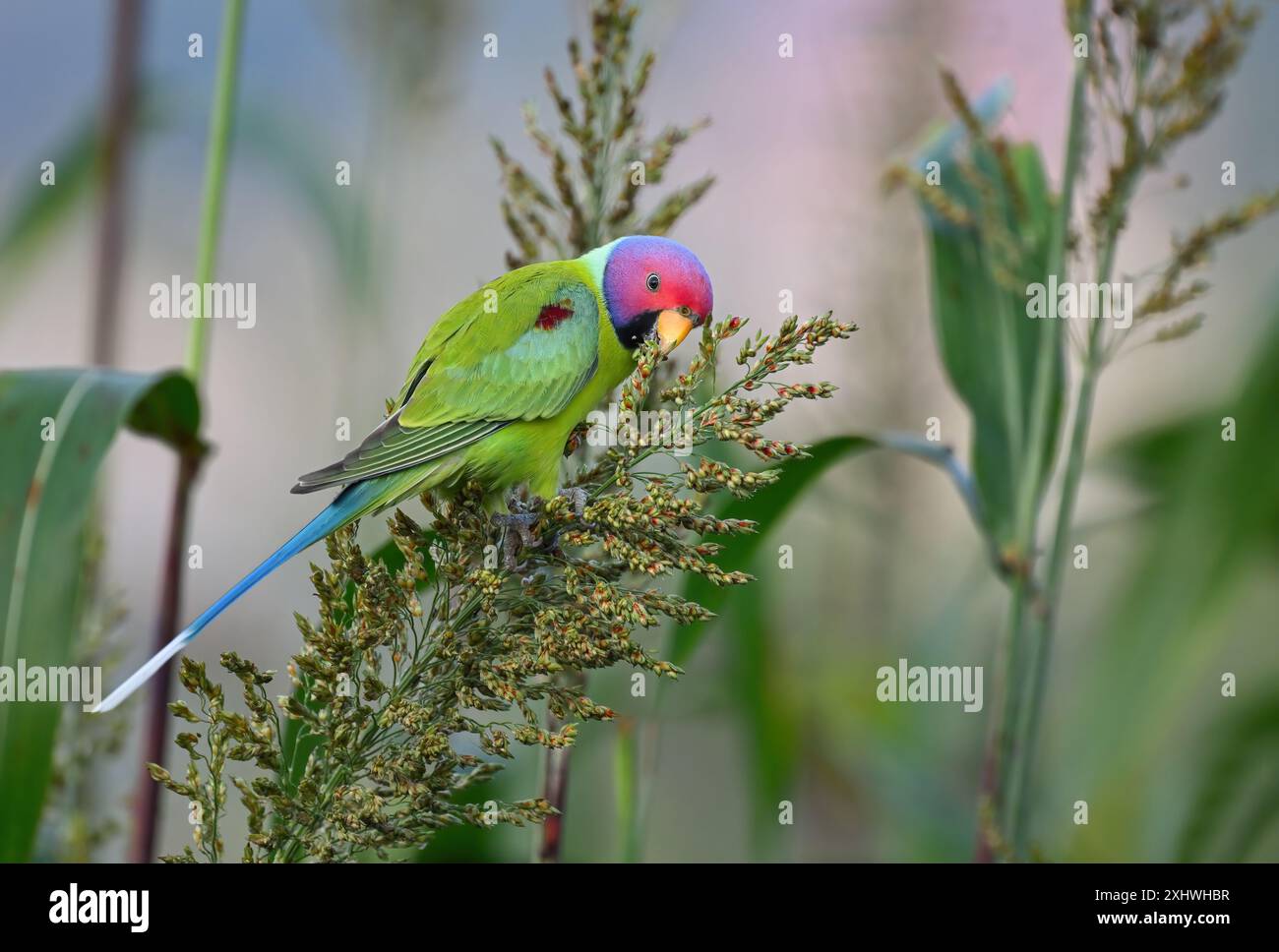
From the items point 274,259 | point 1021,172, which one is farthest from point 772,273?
point 274,259

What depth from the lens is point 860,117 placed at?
151 inches

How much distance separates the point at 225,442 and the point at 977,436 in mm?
2472

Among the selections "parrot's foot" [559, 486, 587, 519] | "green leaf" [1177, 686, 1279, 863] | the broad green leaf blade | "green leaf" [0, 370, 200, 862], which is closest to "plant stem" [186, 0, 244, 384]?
"green leaf" [0, 370, 200, 862]

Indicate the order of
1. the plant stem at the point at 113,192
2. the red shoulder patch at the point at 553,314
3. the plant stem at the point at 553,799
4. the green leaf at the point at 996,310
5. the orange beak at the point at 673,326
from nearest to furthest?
the plant stem at the point at 553,799 → the orange beak at the point at 673,326 → the red shoulder patch at the point at 553,314 → the green leaf at the point at 996,310 → the plant stem at the point at 113,192

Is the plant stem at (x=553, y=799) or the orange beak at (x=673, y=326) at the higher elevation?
the orange beak at (x=673, y=326)

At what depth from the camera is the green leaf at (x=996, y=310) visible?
7.22 feet

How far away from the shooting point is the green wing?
1.84 m

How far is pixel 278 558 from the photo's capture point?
1491 mm

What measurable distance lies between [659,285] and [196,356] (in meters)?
0.86

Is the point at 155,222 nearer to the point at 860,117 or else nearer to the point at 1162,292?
the point at 860,117

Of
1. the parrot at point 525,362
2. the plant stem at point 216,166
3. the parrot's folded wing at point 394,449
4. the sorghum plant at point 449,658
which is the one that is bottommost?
the sorghum plant at point 449,658

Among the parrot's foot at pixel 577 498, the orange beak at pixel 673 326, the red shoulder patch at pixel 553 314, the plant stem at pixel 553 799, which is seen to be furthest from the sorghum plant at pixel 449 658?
the red shoulder patch at pixel 553 314

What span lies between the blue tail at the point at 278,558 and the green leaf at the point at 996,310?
121 centimetres

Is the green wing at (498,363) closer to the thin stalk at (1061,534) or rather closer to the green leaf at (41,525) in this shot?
the green leaf at (41,525)
